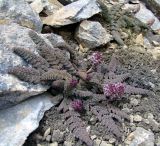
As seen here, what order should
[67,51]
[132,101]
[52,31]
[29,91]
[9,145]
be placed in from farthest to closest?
[52,31] < [67,51] < [132,101] < [29,91] < [9,145]

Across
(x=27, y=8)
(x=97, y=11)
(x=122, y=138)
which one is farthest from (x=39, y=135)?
(x=97, y=11)

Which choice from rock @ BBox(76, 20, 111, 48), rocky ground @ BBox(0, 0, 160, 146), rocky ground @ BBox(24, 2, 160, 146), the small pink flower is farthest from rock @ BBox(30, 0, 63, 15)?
the small pink flower

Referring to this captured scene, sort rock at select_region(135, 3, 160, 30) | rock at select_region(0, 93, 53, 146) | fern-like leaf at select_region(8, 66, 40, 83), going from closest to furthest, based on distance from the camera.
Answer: rock at select_region(0, 93, 53, 146) → fern-like leaf at select_region(8, 66, 40, 83) → rock at select_region(135, 3, 160, 30)

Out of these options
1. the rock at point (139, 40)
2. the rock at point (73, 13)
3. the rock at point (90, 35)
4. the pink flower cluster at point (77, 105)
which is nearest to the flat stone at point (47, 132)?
the pink flower cluster at point (77, 105)

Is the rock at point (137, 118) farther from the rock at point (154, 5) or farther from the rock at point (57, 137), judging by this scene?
the rock at point (154, 5)

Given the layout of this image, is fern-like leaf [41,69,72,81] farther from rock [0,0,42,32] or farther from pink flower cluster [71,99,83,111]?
rock [0,0,42,32]

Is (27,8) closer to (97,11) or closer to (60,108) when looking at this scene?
(97,11)
